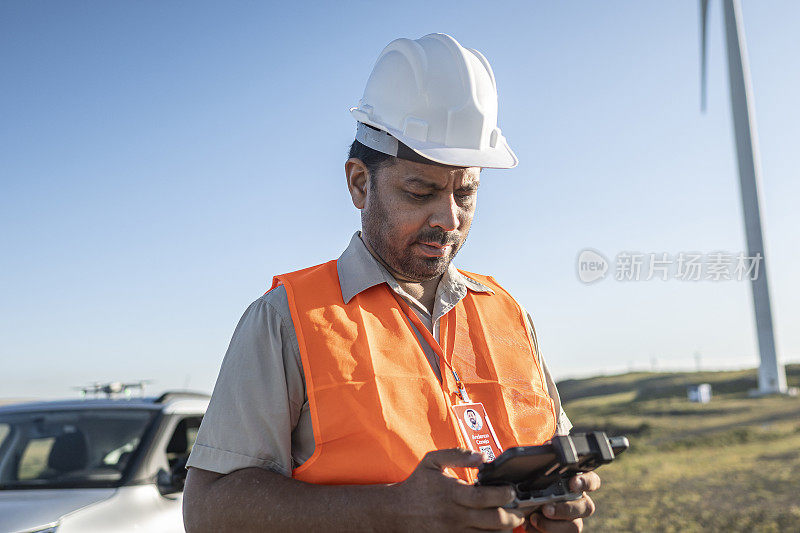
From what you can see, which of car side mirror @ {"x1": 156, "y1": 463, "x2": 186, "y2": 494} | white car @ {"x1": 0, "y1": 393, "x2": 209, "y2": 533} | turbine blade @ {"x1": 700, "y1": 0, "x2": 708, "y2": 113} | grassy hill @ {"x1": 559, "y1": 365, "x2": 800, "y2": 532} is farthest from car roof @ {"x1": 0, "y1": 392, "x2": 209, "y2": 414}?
turbine blade @ {"x1": 700, "y1": 0, "x2": 708, "y2": 113}

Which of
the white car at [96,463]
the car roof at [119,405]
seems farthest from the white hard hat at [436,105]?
the car roof at [119,405]

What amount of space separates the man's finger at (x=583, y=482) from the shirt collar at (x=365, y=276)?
2.11 ft

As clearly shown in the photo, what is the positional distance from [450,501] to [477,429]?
420 mm

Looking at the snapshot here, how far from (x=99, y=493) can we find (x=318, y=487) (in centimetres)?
306

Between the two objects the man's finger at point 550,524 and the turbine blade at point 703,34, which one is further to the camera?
the turbine blade at point 703,34

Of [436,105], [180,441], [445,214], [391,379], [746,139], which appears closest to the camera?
[391,379]

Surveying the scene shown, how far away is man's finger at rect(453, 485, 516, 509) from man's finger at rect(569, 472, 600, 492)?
0.92 feet

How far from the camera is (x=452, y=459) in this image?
136cm

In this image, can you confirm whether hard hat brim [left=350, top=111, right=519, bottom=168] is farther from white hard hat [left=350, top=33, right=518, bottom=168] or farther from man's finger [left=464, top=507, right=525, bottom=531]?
man's finger [left=464, top=507, right=525, bottom=531]

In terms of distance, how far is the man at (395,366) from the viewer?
1476mm

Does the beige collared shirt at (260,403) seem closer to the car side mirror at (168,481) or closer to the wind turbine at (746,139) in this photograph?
the car side mirror at (168,481)

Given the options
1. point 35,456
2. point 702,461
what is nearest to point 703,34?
point 702,461

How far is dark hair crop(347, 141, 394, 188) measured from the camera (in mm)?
1974

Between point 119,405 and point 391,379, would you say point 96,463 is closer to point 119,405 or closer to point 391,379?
point 119,405
